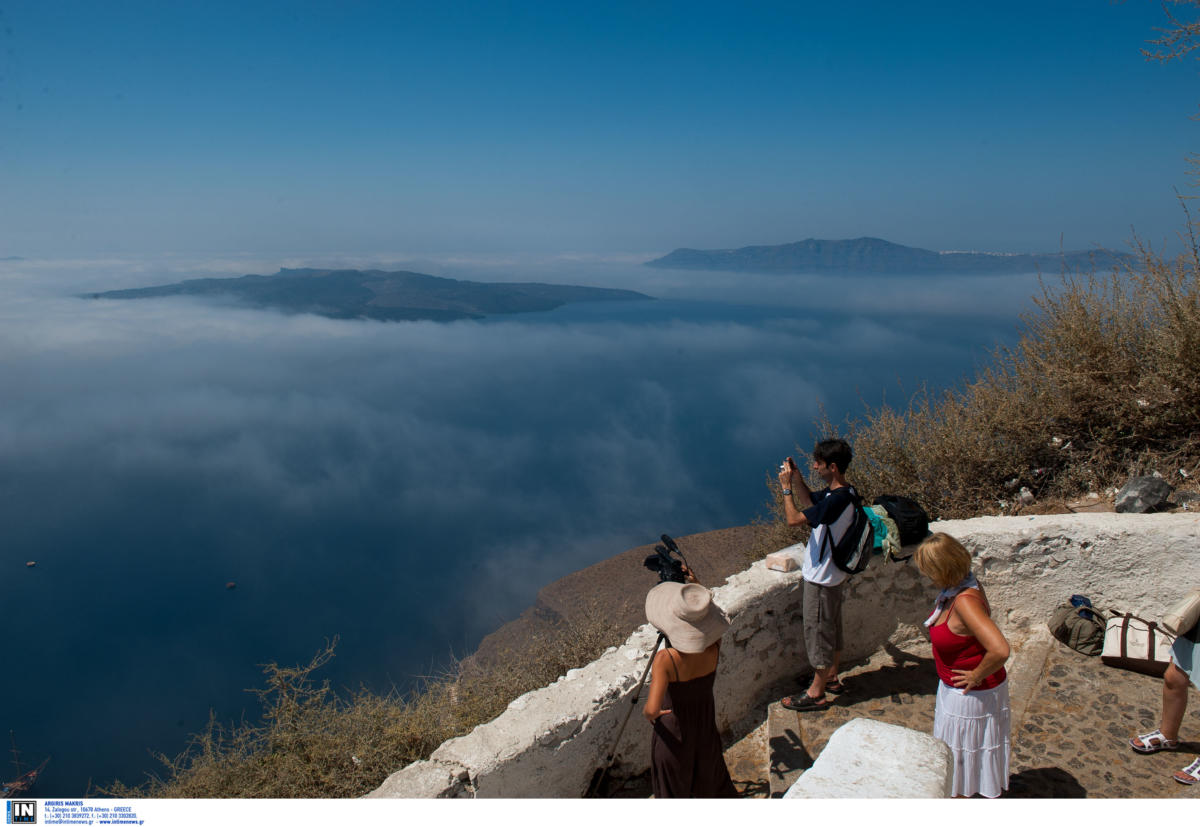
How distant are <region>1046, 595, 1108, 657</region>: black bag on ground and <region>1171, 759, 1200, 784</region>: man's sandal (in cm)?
105

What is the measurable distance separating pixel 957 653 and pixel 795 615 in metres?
1.64

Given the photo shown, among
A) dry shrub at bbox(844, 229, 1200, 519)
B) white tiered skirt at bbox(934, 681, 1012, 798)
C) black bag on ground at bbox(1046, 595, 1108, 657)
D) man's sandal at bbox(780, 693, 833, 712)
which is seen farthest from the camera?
dry shrub at bbox(844, 229, 1200, 519)

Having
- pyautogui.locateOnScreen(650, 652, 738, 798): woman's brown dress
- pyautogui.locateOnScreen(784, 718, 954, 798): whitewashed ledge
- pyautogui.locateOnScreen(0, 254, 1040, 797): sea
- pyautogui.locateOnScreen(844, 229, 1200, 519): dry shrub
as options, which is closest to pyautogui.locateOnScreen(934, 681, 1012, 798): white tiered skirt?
pyautogui.locateOnScreen(784, 718, 954, 798): whitewashed ledge

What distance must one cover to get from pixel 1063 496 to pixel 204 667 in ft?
348

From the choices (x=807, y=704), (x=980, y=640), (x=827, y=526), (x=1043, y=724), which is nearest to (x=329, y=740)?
(x=807, y=704)

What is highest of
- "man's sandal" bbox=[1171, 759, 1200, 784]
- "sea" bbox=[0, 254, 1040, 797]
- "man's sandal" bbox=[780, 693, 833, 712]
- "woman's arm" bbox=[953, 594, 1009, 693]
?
"woman's arm" bbox=[953, 594, 1009, 693]

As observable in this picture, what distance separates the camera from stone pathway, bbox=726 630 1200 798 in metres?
3.34

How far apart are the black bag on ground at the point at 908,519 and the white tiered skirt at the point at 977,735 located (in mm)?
Answer: 1124

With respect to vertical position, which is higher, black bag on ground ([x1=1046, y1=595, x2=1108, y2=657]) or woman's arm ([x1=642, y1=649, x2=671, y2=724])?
woman's arm ([x1=642, y1=649, x2=671, y2=724])

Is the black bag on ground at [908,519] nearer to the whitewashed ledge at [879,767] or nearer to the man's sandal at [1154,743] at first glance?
the man's sandal at [1154,743]

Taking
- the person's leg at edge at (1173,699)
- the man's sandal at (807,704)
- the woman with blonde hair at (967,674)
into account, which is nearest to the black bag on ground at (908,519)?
the woman with blonde hair at (967,674)

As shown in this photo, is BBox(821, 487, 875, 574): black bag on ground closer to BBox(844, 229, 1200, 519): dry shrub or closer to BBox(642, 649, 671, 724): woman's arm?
BBox(642, 649, 671, 724): woman's arm
